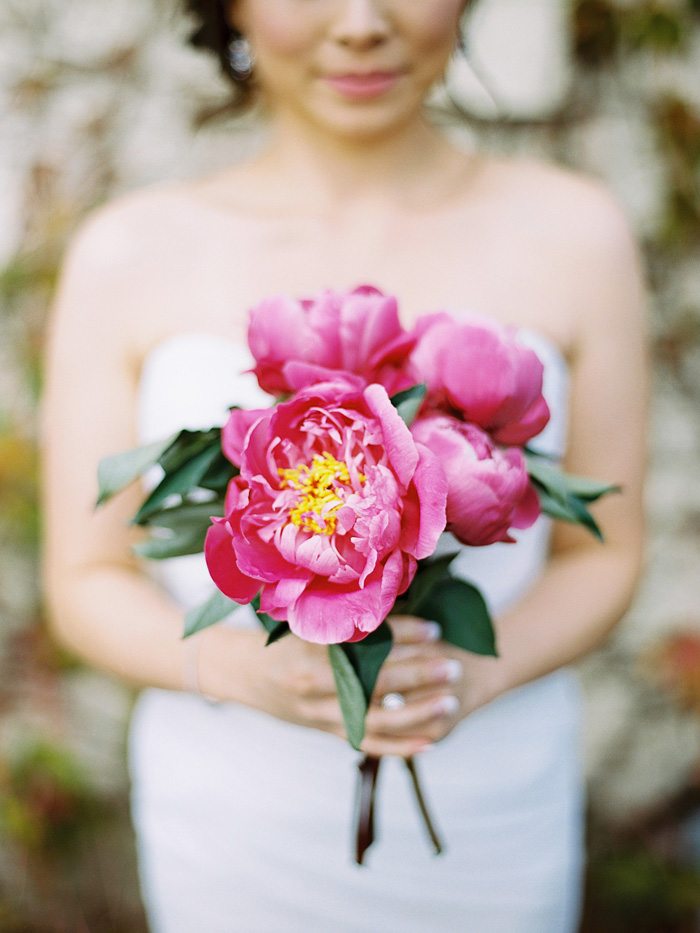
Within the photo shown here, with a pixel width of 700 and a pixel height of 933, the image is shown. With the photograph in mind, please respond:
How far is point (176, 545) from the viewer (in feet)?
2.82

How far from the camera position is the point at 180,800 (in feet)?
4.56

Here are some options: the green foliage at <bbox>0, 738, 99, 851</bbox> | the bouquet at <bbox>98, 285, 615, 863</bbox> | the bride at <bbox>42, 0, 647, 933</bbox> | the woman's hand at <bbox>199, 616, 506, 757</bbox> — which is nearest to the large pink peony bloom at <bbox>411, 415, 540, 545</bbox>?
the bouquet at <bbox>98, 285, 615, 863</bbox>

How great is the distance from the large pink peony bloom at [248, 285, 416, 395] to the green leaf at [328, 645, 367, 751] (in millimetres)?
234

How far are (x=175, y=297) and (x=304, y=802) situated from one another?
0.75 m

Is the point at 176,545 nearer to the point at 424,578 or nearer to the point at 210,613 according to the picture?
the point at 210,613

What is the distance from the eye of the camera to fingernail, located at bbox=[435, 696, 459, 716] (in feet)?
3.24

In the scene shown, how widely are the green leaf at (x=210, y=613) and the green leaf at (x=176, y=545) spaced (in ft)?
0.18

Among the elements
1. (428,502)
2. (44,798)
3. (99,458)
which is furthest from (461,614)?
(44,798)

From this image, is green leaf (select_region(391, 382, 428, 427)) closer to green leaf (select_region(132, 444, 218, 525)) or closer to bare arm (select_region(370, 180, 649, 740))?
green leaf (select_region(132, 444, 218, 525))

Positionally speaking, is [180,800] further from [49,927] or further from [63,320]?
[49,927]

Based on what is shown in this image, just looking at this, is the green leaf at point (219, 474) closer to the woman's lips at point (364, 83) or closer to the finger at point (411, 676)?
the finger at point (411, 676)

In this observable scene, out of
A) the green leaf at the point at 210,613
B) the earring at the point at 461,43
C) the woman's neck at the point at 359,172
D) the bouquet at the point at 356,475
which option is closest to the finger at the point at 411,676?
the bouquet at the point at 356,475

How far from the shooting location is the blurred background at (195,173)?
221cm

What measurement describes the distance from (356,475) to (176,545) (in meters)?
0.28
